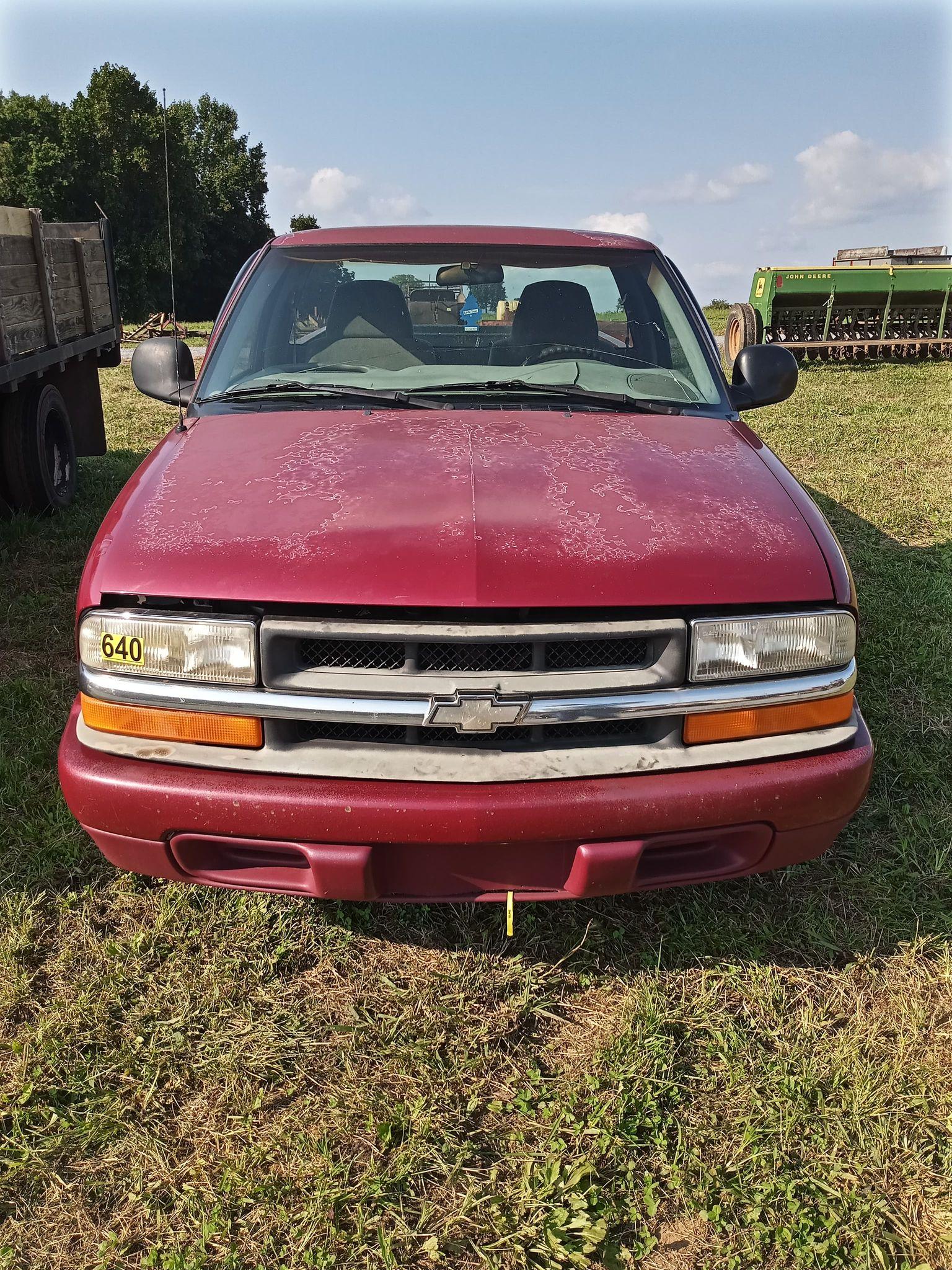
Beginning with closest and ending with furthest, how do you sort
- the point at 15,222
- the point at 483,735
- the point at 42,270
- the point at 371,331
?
the point at 483,735
the point at 371,331
the point at 15,222
the point at 42,270

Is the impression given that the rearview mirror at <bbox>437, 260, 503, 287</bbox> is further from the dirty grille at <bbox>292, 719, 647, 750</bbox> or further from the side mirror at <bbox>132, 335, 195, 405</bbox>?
the dirty grille at <bbox>292, 719, 647, 750</bbox>

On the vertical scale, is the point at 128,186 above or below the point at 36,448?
above

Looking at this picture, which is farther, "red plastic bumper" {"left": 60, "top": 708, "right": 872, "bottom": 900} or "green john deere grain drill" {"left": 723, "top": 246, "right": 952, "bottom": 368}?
"green john deere grain drill" {"left": 723, "top": 246, "right": 952, "bottom": 368}

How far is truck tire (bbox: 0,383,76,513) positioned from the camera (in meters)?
5.41

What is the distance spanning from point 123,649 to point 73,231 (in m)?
5.98

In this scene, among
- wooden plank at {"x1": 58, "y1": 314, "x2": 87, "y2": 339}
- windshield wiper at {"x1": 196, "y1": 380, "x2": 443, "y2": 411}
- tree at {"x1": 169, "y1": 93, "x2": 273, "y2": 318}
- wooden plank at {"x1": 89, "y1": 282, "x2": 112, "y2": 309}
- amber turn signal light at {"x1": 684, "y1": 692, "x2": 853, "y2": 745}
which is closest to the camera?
amber turn signal light at {"x1": 684, "y1": 692, "x2": 853, "y2": 745}

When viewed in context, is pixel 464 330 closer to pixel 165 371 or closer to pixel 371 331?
pixel 371 331

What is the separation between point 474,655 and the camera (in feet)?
6.24

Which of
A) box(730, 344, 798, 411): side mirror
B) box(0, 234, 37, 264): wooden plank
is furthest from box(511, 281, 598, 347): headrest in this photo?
box(0, 234, 37, 264): wooden plank

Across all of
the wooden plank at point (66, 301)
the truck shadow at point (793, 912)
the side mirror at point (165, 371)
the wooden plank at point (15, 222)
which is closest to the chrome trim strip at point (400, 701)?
the truck shadow at point (793, 912)

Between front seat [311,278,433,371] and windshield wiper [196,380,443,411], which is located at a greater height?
front seat [311,278,433,371]

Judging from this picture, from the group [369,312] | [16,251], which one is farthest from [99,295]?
[369,312]

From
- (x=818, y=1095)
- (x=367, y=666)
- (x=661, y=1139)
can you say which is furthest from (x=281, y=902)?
(x=818, y=1095)

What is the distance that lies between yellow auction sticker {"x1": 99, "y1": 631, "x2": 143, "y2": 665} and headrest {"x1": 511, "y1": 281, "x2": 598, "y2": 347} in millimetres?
Result: 1796
